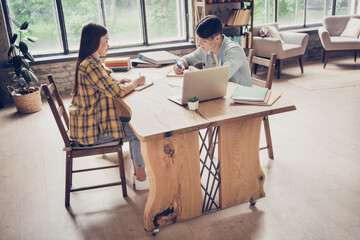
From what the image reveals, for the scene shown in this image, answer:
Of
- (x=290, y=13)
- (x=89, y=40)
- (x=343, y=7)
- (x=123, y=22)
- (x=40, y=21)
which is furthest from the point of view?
(x=343, y=7)

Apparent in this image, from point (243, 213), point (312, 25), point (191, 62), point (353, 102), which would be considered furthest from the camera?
point (312, 25)

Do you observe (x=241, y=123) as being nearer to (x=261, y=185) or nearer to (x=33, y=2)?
(x=261, y=185)

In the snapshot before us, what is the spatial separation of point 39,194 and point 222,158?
1.47 metres

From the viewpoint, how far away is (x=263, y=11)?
6613 millimetres

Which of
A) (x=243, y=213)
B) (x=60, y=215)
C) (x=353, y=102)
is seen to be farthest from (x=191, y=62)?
(x=353, y=102)

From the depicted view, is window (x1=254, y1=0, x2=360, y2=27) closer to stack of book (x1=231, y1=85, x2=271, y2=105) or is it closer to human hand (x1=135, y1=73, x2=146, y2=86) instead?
human hand (x1=135, y1=73, x2=146, y2=86)

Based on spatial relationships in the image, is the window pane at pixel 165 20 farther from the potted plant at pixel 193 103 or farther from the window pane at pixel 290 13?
the potted plant at pixel 193 103

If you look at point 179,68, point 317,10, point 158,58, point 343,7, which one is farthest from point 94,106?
point 343,7

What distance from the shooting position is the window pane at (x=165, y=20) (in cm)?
564

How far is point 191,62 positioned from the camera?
3137 mm

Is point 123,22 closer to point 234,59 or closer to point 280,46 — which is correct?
point 280,46

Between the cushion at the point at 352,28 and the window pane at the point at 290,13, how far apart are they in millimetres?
889

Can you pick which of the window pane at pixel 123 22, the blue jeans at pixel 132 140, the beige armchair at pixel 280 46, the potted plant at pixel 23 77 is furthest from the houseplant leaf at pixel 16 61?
the beige armchair at pixel 280 46

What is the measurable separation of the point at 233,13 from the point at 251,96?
3629 millimetres
